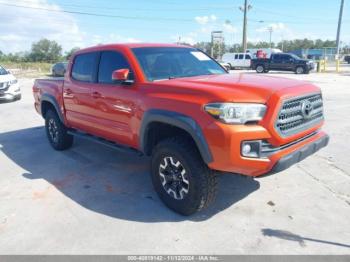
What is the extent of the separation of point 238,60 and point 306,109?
115 feet

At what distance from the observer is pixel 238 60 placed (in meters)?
37.2

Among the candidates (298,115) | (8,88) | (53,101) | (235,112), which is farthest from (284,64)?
(235,112)

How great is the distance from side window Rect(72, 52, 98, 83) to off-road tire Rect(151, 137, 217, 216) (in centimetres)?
200

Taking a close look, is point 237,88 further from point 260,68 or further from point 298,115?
point 260,68

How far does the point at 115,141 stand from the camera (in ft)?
15.3

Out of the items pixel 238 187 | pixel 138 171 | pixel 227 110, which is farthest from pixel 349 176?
pixel 138 171

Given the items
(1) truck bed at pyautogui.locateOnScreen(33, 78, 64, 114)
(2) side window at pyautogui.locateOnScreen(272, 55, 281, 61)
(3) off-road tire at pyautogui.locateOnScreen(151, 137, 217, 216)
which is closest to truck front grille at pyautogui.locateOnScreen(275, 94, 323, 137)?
(3) off-road tire at pyautogui.locateOnScreen(151, 137, 217, 216)

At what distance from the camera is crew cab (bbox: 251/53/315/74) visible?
2822 centimetres

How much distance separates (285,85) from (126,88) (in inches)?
75.2

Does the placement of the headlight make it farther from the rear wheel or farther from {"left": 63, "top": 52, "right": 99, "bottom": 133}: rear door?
the rear wheel

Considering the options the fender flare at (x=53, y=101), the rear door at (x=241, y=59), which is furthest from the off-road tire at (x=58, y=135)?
the rear door at (x=241, y=59)

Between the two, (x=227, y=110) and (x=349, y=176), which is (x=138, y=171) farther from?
(x=349, y=176)

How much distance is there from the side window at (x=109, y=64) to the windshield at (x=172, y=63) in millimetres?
222

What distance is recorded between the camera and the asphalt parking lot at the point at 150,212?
10.2 feet
